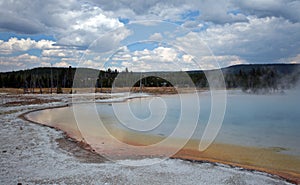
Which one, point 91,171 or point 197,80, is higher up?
point 197,80

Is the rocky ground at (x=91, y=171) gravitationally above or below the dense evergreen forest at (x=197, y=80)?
below

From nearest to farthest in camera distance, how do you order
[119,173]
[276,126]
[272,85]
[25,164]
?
[119,173] < [25,164] < [276,126] < [272,85]

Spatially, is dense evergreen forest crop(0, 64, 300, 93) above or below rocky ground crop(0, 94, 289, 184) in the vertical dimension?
above

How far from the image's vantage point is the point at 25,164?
8242 millimetres

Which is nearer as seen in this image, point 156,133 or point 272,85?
point 156,133

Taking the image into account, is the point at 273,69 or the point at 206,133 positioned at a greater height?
the point at 273,69

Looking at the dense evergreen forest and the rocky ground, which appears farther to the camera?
the dense evergreen forest

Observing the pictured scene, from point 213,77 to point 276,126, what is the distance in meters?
62.4

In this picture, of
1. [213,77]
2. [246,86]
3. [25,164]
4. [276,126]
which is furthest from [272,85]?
[25,164]

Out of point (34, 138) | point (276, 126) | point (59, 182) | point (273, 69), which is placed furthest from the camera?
point (273, 69)

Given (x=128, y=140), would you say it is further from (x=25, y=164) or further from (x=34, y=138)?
(x=25, y=164)

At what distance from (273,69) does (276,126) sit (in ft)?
213

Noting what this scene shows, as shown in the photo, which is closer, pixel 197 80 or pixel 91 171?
pixel 91 171

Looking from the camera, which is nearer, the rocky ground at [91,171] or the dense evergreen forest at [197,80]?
the rocky ground at [91,171]
